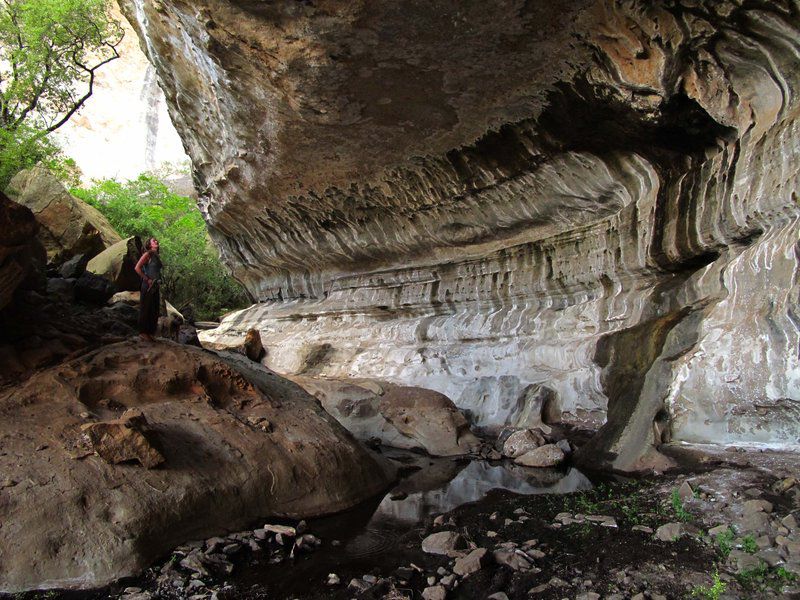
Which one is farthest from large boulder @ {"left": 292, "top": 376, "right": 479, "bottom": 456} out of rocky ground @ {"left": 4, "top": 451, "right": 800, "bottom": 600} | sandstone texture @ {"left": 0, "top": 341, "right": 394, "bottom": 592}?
rocky ground @ {"left": 4, "top": 451, "right": 800, "bottom": 600}

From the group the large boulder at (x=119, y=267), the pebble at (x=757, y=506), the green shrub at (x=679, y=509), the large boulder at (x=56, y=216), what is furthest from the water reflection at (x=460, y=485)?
the large boulder at (x=56, y=216)

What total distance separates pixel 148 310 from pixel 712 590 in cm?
568

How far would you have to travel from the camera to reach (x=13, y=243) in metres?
4.28

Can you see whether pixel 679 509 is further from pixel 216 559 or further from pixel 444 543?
pixel 216 559

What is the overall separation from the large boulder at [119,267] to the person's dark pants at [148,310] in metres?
4.70

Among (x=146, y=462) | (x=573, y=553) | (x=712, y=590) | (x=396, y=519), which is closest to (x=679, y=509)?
(x=573, y=553)

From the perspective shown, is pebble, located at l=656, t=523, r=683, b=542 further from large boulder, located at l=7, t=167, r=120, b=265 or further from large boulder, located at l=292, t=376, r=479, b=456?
large boulder, located at l=7, t=167, r=120, b=265

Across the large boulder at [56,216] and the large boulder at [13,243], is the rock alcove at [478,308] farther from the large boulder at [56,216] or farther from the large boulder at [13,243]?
the large boulder at [56,216]

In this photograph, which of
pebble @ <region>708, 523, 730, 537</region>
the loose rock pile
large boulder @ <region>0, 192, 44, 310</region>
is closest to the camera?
the loose rock pile

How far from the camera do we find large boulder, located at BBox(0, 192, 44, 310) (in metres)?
4.19

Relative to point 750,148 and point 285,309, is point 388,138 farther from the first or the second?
point 285,309

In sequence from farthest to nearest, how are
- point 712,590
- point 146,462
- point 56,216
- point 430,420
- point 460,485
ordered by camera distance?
1. point 56,216
2. point 430,420
3. point 460,485
4. point 146,462
5. point 712,590

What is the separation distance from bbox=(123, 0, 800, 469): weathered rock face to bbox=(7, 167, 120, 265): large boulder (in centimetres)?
446

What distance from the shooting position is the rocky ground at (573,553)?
2744 millimetres
